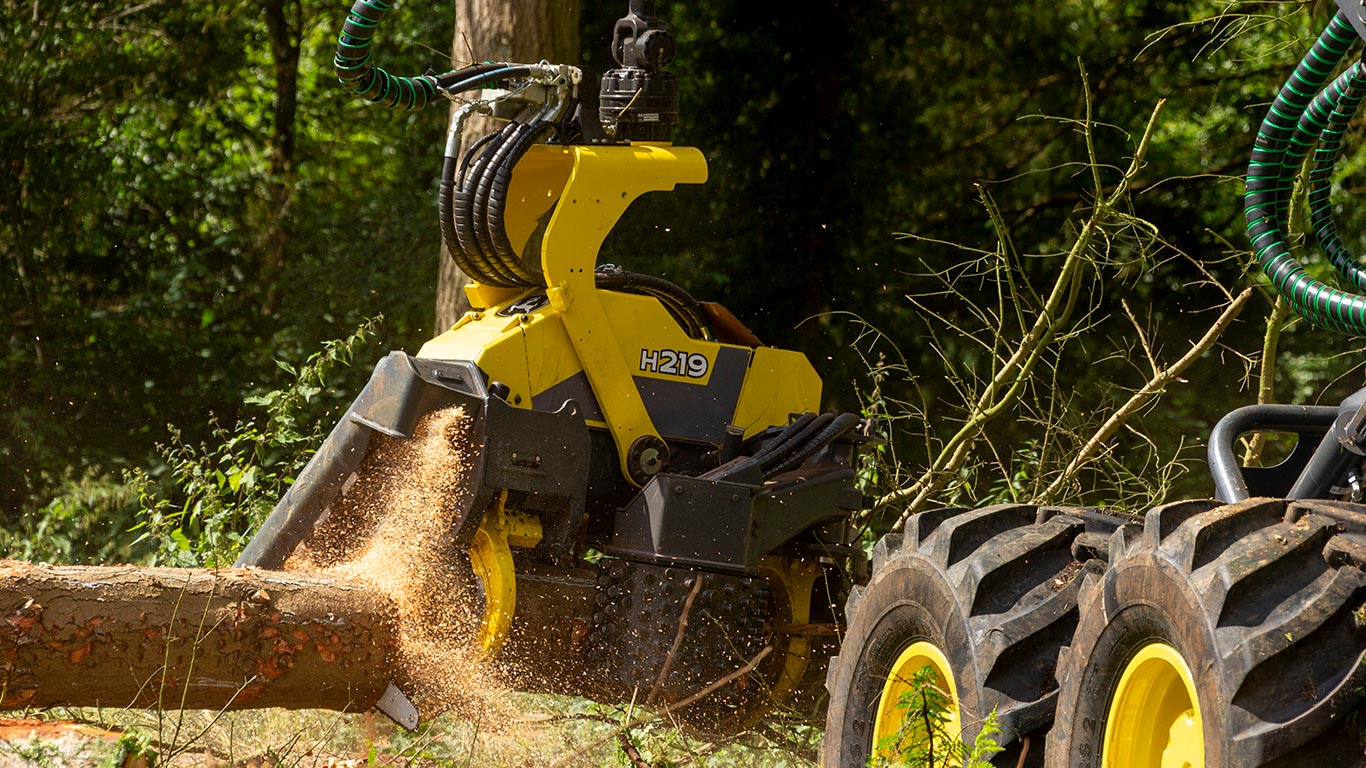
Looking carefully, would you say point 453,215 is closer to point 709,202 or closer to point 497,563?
point 497,563

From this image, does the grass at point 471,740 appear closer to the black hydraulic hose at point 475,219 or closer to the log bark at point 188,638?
the log bark at point 188,638

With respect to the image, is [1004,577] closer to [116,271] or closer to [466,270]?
[466,270]

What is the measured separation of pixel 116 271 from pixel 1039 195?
6.49m

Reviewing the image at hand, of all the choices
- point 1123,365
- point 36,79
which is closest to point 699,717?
point 1123,365

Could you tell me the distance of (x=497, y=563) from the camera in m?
4.62

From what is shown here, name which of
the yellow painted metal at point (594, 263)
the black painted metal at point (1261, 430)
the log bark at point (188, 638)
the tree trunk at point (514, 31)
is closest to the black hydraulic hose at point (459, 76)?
the yellow painted metal at point (594, 263)

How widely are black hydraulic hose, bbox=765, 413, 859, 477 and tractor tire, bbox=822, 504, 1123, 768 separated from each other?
3.38 ft

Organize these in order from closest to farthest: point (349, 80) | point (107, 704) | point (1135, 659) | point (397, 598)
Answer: point (1135, 659)
point (107, 704)
point (397, 598)
point (349, 80)

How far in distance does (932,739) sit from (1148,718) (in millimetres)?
452

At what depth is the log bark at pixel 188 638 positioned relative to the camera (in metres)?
3.88

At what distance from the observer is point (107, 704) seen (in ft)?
13.3

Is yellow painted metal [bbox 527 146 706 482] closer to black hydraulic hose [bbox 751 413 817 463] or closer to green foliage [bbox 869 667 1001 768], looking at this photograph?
black hydraulic hose [bbox 751 413 817 463]

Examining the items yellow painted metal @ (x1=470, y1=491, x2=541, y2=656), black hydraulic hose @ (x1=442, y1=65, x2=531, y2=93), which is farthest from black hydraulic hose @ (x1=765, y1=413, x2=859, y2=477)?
black hydraulic hose @ (x1=442, y1=65, x2=531, y2=93)

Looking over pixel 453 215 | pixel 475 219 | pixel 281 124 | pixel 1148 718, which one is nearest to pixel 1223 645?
pixel 1148 718
